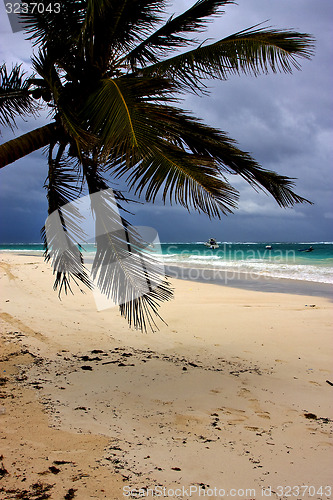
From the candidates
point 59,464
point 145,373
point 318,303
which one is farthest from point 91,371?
point 318,303

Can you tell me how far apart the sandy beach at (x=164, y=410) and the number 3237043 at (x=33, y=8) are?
13.2 feet

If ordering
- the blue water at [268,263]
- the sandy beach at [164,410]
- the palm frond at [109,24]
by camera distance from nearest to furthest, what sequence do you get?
the sandy beach at [164,410] < the palm frond at [109,24] < the blue water at [268,263]

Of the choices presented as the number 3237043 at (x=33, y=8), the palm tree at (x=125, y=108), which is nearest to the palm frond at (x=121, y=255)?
the palm tree at (x=125, y=108)

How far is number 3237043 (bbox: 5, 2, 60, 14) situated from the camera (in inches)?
143

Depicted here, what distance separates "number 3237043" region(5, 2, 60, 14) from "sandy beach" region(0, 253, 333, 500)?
4011 millimetres

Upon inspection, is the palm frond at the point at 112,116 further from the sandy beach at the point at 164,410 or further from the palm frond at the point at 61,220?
the sandy beach at the point at 164,410

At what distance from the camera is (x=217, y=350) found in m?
5.83

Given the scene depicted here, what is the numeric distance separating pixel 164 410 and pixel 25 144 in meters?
2.97

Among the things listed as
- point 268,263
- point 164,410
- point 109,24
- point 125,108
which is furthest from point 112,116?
point 268,263

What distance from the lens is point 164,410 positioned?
3.61 m

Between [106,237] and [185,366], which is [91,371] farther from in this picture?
[106,237]

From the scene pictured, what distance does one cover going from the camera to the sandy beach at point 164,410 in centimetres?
250

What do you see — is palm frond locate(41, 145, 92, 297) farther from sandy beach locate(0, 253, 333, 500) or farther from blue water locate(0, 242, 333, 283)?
sandy beach locate(0, 253, 333, 500)

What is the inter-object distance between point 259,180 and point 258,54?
4.14ft
